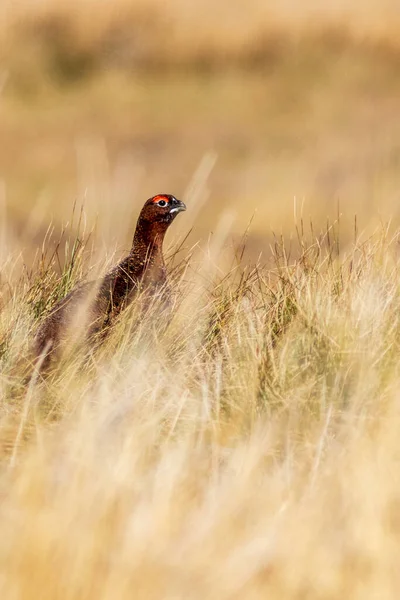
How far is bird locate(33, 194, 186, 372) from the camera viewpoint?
15.6ft

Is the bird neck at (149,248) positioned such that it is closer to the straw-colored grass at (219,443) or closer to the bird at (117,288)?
the bird at (117,288)

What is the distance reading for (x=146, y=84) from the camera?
2069 centimetres

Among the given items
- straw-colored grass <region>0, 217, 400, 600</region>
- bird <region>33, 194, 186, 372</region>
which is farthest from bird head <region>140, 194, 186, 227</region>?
straw-colored grass <region>0, 217, 400, 600</region>

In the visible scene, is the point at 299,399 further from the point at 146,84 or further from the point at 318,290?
the point at 146,84

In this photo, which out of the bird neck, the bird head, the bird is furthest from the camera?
the bird head

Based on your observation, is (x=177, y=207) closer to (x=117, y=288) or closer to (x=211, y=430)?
(x=117, y=288)

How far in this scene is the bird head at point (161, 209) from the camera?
18.2 ft

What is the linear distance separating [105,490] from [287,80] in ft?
61.1

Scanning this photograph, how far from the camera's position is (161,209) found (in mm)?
5586

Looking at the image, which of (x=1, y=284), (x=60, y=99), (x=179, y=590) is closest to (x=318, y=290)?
(x=1, y=284)

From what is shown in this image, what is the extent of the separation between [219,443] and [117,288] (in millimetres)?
1419

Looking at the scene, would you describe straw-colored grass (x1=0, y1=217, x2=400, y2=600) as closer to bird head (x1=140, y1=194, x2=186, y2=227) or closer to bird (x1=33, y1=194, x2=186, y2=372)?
bird (x1=33, y1=194, x2=186, y2=372)

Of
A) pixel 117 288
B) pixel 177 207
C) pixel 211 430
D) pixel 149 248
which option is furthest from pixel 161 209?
pixel 211 430

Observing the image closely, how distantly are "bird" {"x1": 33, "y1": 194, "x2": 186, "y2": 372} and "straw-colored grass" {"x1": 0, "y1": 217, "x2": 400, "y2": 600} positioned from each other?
0.39 ft
